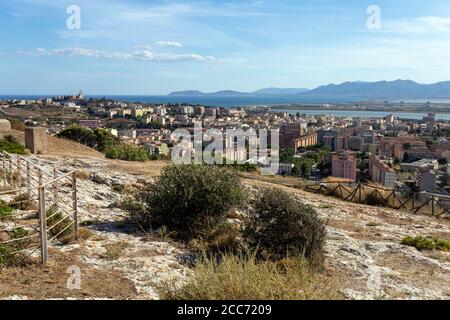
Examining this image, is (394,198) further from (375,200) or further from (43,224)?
(43,224)

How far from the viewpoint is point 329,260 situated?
6.77 metres

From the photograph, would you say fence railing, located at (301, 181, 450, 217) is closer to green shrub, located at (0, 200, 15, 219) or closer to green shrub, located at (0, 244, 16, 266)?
green shrub, located at (0, 200, 15, 219)

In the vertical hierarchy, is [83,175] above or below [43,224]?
below

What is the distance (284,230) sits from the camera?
6496 millimetres

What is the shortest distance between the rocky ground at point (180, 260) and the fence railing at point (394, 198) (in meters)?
3.83

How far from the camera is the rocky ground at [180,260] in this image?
16.8 feet

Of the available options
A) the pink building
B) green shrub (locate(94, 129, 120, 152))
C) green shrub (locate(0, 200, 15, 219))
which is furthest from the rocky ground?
the pink building

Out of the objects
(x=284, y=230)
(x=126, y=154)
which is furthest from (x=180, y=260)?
(x=126, y=154)

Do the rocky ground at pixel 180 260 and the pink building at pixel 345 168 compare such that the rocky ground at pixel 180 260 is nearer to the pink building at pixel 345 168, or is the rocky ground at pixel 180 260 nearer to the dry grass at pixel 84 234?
the dry grass at pixel 84 234

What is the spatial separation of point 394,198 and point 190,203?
9672mm
